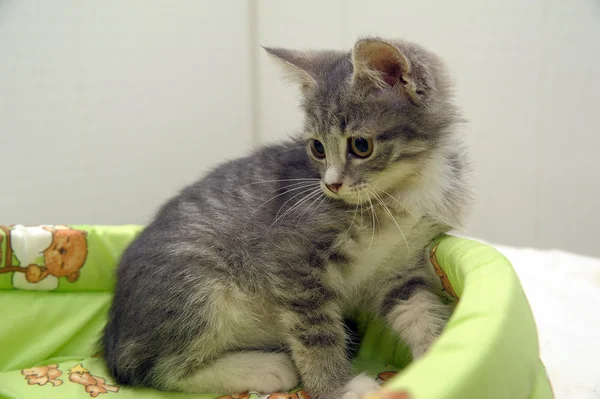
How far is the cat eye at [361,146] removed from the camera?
4.37 feet

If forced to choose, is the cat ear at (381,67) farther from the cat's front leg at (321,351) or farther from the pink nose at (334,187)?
the cat's front leg at (321,351)

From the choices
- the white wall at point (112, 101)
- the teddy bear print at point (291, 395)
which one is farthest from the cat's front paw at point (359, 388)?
the white wall at point (112, 101)

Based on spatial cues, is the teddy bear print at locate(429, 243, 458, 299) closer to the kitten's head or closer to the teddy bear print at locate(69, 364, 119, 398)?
the kitten's head

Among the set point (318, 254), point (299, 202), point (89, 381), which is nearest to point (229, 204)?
point (299, 202)

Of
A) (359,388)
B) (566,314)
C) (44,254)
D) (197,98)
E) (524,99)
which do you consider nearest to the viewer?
(359,388)

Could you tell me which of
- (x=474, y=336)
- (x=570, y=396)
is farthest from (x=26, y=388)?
(x=570, y=396)

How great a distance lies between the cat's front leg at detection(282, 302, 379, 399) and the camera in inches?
51.0

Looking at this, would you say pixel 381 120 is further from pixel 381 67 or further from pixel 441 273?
pixel 441 273

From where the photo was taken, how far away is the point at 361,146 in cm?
134

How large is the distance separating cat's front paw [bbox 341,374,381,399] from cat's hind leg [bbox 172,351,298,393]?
0.64ft

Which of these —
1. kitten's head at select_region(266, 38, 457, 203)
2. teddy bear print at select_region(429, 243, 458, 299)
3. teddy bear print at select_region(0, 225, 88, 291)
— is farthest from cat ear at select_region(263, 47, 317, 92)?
teddy bear print at select_region(0, 225, 88, 291)

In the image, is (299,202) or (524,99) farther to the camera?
(524,99)

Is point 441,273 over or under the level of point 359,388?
over

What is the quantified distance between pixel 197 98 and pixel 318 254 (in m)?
1.84
